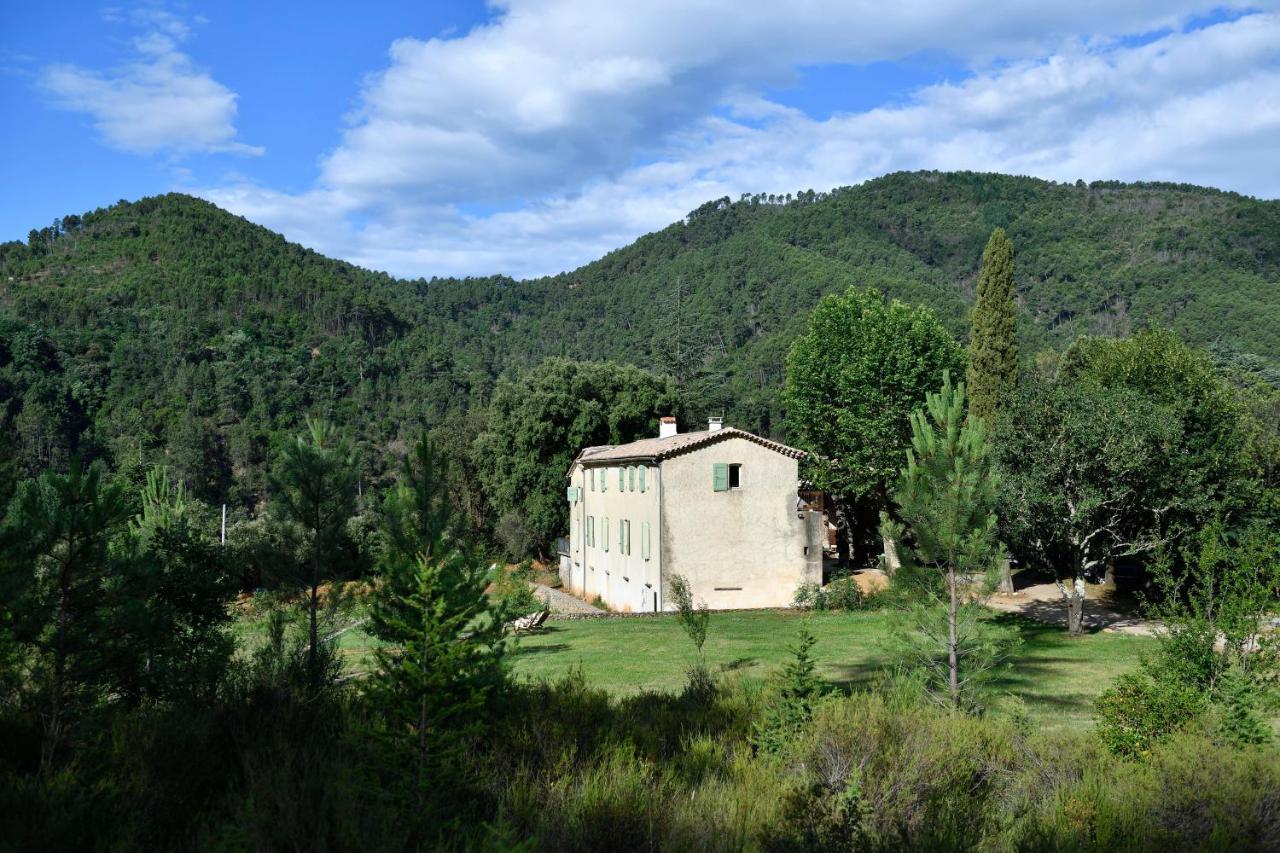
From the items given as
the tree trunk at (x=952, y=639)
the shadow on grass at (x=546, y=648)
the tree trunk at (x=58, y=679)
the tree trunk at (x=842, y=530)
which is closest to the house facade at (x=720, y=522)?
the shadow on grass at (x=546, y=648)

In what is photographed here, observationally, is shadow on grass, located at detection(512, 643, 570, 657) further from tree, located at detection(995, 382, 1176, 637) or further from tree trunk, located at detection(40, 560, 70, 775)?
tree trunk, located at detection(40, 560, 70, 775)

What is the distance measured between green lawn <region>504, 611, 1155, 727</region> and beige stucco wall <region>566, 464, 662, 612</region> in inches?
106

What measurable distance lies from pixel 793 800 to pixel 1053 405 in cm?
1975

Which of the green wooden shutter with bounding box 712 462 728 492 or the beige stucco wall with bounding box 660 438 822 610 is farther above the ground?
the green wooden shutter with bounding box 712 462 728 492

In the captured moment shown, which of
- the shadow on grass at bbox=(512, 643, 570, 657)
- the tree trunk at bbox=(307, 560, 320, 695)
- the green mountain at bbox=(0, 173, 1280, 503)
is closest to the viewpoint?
the tree trunk at bbox=(307, 560, 320, 695)

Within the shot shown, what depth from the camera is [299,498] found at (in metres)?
11.8

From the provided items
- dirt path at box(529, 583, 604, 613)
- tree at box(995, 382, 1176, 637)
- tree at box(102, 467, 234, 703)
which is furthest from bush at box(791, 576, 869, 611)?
tree at box(102, 467, 234, 703)

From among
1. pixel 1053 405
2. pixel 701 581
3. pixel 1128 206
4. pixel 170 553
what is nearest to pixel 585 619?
pixel 701 581

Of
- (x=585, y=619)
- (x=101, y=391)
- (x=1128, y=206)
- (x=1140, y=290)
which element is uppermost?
(x=1128, y=206)

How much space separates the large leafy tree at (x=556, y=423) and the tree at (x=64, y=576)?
33014 millimetres

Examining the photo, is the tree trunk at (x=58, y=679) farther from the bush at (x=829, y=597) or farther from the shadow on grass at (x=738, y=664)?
the bush at (x=829, y=597)

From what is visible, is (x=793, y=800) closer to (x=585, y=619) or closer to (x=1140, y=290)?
(x=585, y=619)

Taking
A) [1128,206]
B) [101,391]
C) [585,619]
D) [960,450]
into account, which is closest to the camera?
[960,450]

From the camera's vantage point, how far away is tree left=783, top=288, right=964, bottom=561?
3272cm
